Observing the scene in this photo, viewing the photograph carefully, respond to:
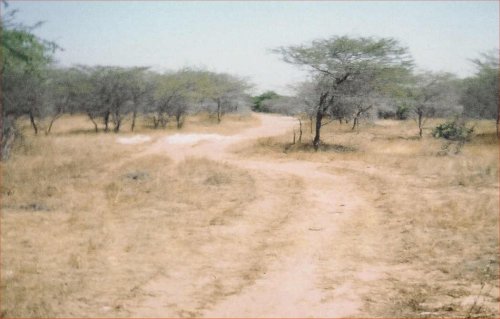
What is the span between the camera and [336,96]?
774 inches

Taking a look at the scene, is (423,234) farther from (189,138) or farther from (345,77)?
(189,138)

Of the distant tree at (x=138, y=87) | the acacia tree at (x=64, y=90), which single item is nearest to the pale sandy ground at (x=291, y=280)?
the distant tree at (x=138, y=87)

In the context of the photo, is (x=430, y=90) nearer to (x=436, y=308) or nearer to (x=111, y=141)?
(x=111, y=141)

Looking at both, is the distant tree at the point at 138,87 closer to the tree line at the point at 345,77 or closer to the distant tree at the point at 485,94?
the tree line at the point at 345,77

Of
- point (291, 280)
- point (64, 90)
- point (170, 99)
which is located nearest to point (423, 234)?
point (291, 280)

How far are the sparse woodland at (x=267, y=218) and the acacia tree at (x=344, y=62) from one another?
3.0 inches

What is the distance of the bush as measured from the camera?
1990cm

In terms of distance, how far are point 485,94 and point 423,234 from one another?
766 inches

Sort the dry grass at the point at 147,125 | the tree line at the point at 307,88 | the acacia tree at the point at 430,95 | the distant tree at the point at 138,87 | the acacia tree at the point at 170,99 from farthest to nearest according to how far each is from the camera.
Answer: the acacia tree at the point at 170,99 → the dry grass at the point at 147,125 → the distant tree at the point at 138,87 → the acacia tree at the point at 430,95 → the tree line at the point at 307,88

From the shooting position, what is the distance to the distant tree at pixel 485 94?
2338cm

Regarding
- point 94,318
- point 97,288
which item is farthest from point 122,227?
point 94,318

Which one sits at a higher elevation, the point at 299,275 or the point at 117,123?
the point at 117,123

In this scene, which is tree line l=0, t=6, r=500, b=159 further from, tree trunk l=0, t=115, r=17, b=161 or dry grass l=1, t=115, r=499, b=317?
dry grass l=1, t=115, r=499, b=317

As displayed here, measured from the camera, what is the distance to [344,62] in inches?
771
